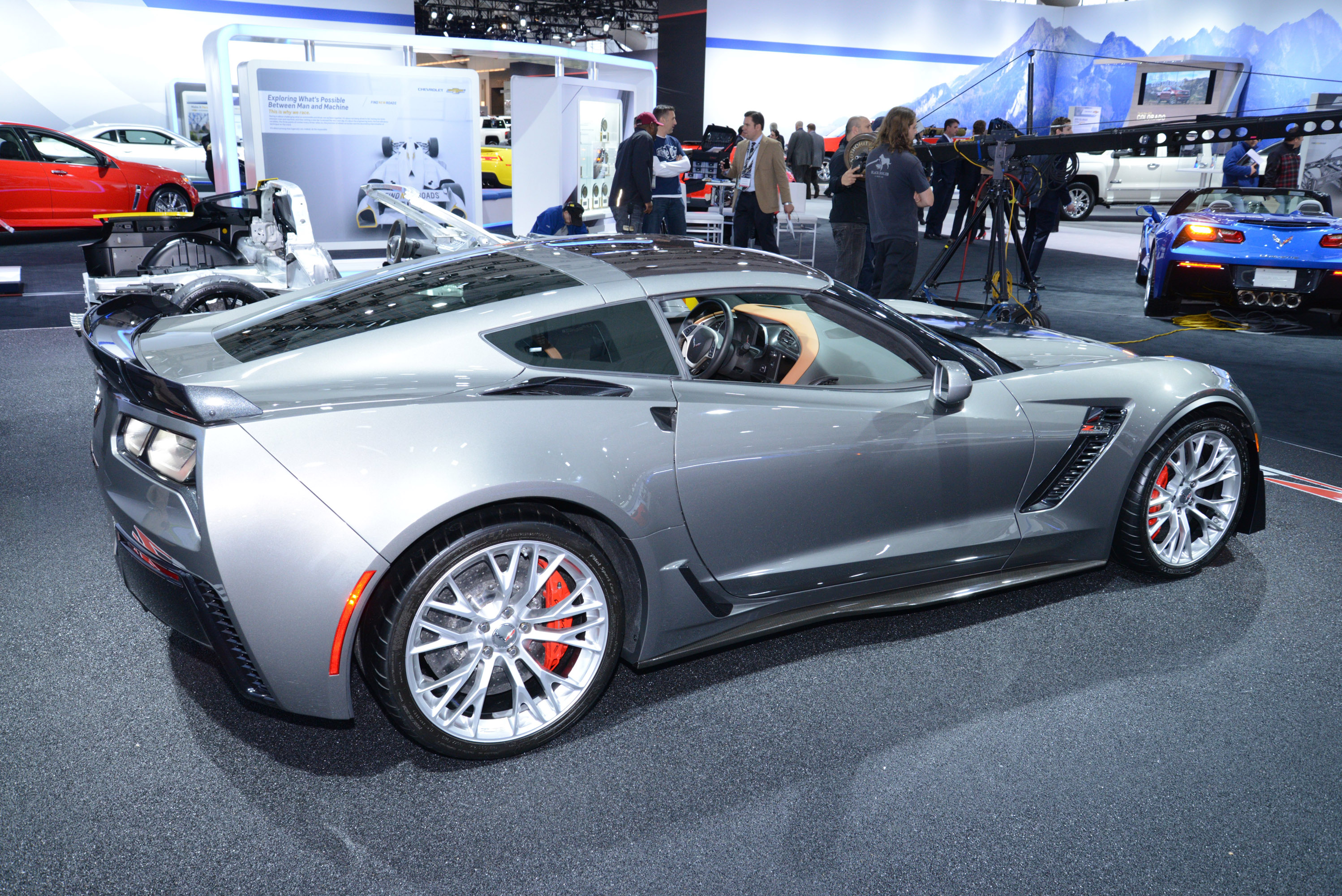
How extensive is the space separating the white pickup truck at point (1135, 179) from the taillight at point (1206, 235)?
1094 cm

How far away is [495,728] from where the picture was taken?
7.63ft

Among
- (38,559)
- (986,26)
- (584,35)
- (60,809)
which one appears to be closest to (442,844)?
(60,809)

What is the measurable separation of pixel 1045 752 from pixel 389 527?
172 cm

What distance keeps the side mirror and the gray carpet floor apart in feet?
2.66

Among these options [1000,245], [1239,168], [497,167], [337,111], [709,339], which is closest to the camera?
[709,339]

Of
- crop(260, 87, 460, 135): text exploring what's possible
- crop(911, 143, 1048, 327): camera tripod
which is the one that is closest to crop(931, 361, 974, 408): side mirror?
crop(911, 143, 1048, 327): camera tripod

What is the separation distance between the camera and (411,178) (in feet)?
34.9

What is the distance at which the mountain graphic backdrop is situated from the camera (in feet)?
61.7

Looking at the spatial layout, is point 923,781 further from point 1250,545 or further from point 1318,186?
point 1318,186

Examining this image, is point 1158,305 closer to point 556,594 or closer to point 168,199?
point 556,594

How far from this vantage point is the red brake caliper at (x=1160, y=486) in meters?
3.21

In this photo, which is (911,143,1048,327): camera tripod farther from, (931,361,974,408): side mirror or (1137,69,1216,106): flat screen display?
(1137,69,1216,106): flat screen display

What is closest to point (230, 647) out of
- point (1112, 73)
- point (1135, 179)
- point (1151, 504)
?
point (1151, 504)

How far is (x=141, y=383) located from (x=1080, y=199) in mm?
18770
